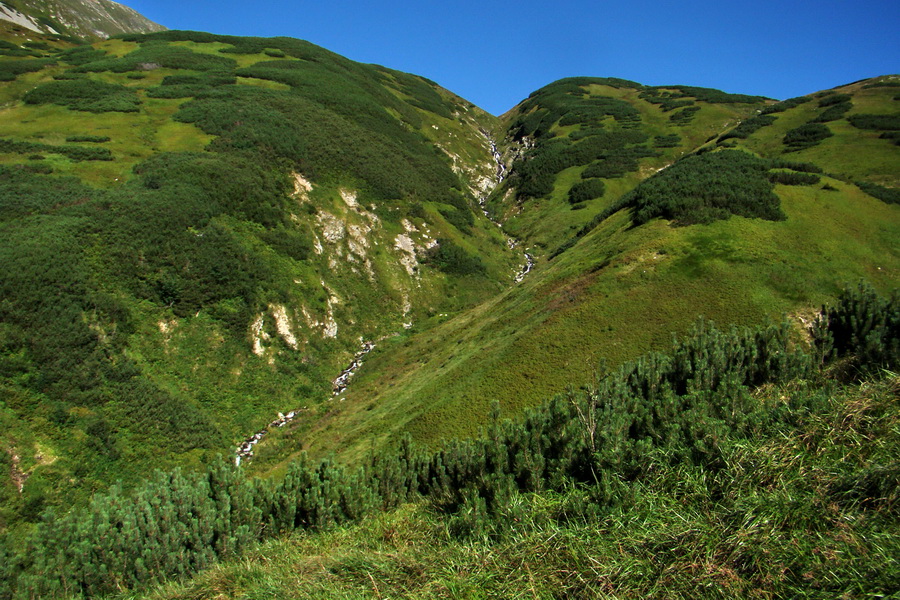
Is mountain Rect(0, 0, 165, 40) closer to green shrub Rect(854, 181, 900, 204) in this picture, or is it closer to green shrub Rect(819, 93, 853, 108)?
green shrub Rect(854, 181, 900, 204)

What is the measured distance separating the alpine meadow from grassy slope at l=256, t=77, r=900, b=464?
0.91 feet

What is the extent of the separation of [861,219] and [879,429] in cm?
3922

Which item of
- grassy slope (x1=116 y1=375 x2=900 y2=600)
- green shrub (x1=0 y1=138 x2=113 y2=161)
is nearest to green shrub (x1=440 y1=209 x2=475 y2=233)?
green shrub (x1=0 y1=138 x2=113 y2=161)

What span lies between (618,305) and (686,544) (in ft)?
81.8

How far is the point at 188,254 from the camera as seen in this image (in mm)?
39000

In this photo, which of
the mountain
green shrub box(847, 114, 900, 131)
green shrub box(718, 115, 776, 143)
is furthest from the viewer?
the mountain

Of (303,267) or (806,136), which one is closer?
(303,267)

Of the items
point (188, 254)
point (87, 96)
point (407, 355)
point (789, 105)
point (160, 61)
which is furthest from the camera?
point (789, 105)

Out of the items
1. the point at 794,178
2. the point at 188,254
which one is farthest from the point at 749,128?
the point at 188,254

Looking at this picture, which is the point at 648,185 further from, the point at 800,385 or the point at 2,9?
the point at 2,9

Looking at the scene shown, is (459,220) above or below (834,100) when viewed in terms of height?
below

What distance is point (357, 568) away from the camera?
817cm

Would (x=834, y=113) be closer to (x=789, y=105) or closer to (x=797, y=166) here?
(x=789, y=105)

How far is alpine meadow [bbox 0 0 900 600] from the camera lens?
24.6 ft
